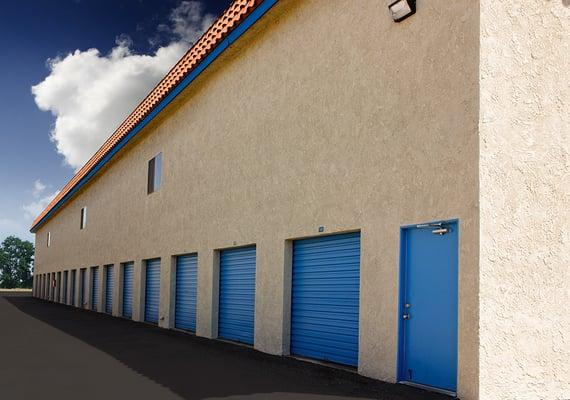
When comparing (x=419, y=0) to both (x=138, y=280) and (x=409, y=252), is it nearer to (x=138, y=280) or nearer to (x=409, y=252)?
(x=409, y=252)

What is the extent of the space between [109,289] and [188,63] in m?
13.3

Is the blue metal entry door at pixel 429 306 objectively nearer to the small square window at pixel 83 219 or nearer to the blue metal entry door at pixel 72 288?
the small square window at pixel 83 219

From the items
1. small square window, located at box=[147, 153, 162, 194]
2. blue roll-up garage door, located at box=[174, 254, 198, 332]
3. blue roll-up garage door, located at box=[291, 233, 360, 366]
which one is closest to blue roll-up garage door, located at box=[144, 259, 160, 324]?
blue roll-up garage door, located at box=[174, 254, 198, 332]

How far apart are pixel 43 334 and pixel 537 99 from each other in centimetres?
1245

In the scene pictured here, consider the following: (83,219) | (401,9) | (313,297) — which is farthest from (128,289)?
(401,9)

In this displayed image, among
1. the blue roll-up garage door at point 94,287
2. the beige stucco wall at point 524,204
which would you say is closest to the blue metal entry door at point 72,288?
the blue roll-up garage door at point 94,287

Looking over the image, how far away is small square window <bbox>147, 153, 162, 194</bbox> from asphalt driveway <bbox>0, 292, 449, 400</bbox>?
6287 millimetres

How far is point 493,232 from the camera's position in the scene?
6707mm

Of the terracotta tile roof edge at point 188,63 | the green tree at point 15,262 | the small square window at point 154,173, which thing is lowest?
the green tree at point 15,262

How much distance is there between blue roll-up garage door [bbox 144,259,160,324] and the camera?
1795cm

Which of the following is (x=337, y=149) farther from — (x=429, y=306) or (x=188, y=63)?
(x=188, y=63)

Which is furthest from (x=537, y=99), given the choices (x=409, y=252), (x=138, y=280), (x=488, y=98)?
(x=138, y=280)

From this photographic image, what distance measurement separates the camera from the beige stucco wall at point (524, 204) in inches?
261

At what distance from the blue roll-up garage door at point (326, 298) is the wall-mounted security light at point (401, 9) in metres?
3.08
